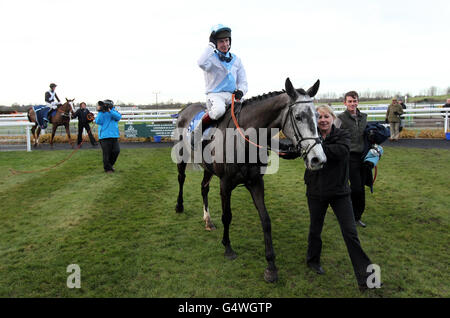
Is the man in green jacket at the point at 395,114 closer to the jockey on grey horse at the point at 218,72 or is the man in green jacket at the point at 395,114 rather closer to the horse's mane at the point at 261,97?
the jockey on grey horse at the point at 218,72

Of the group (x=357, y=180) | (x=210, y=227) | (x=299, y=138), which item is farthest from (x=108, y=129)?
(x=299, y=138)

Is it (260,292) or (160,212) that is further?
(160,212)

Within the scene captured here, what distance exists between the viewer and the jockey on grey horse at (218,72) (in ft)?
14.0

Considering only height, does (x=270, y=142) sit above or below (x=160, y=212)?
above

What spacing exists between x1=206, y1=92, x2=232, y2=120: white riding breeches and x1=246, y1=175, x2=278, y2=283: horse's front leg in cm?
102

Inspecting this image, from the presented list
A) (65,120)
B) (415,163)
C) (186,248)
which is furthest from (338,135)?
(65,120)

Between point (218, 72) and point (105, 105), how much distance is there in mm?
5654

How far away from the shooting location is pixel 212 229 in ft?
17.2

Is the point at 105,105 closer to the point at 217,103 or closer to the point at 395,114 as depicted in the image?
the point at 217,103

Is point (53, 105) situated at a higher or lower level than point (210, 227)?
higher

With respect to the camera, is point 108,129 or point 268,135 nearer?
point 268,135

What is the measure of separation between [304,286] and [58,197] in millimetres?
5704

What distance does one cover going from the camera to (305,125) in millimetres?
3188
